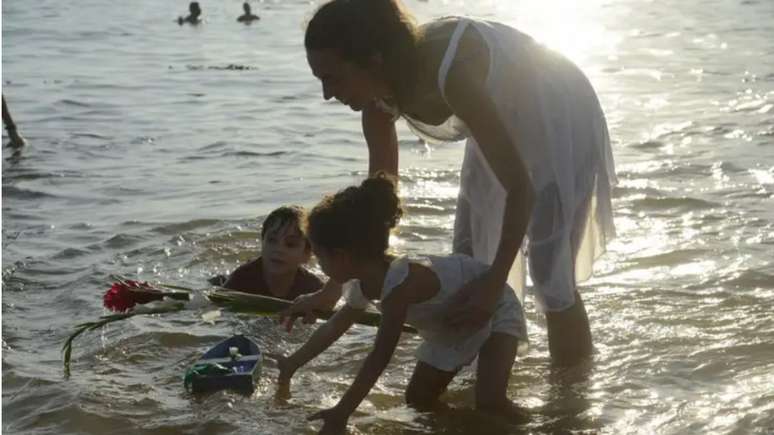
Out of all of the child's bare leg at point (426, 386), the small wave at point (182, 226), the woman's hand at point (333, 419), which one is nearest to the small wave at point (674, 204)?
the small wave at point (182, 226)

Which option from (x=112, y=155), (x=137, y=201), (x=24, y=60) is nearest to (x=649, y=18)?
(x=24, y=60)

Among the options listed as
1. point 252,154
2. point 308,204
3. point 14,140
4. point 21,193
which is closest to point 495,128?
point 308,204

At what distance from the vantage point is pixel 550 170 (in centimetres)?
518

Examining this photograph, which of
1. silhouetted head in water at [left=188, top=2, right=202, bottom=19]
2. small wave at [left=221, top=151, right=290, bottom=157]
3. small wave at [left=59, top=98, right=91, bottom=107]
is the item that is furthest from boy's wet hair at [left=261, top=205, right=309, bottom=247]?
silhouetted head in water at [left=188, top=2, right=202, bottom=19]

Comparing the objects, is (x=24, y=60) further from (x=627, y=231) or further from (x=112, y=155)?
(x=627, y=231)

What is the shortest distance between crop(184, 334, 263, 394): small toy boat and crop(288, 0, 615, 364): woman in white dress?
0.49m

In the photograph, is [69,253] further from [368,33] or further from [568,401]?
[368,33]

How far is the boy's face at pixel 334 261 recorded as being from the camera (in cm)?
464

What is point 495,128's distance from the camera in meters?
4.60

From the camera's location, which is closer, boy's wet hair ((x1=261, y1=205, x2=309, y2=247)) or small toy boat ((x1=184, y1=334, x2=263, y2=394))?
small toy boat ((x1=184, y1=334, x2=263, y2=394))

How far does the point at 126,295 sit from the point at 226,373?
2.12 feet

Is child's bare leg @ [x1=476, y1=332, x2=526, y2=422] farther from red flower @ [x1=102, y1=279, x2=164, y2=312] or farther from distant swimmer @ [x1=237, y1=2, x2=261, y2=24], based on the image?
distant swimmer @ [x1=237, y1=2, x2=261, y2=24]

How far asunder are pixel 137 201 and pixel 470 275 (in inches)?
206

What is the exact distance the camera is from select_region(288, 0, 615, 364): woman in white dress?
15.1ft
